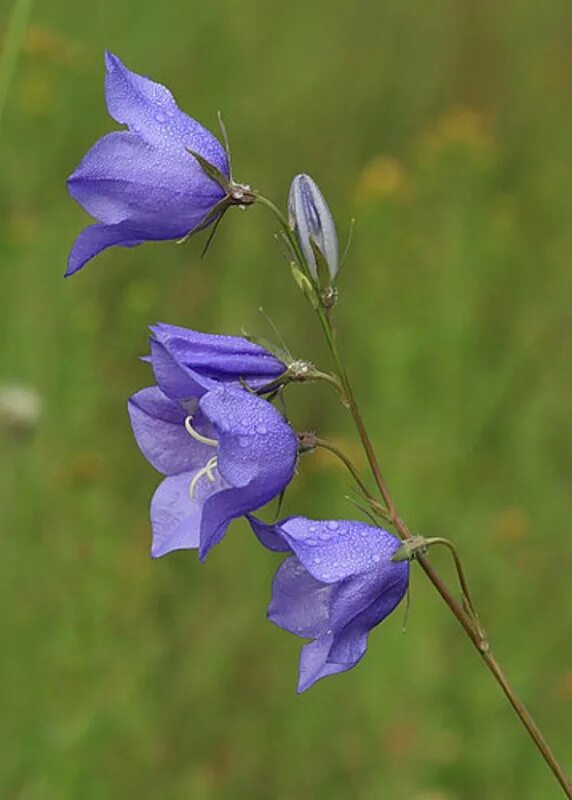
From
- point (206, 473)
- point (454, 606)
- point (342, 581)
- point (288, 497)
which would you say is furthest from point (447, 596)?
point (288, 497)

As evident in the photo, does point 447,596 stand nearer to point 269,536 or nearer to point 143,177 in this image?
point 269,536

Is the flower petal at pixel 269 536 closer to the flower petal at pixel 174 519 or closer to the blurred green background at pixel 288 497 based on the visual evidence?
the flower petal at pixel 174 519

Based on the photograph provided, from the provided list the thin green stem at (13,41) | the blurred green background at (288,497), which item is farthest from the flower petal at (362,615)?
the thin green stem at (13,41)

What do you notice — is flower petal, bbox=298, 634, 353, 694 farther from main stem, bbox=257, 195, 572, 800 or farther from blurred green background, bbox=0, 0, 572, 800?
blurred green background, bbox=0, 0, 572, 800

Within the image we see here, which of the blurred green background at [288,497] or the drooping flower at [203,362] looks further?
A: the blurred green background at [288,497]

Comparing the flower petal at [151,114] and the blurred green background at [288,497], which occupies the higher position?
the flower petal at [151,114]

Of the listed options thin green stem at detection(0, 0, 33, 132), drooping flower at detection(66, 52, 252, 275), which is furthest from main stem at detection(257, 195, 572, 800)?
thin green stem at detection(0, 0, 33, 132)
